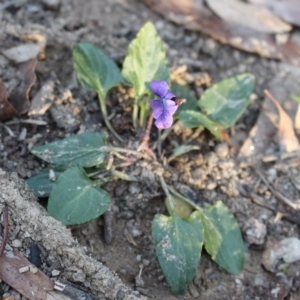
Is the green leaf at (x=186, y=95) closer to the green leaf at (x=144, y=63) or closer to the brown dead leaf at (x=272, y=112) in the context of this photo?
the green leaf at (x=144, y=63)

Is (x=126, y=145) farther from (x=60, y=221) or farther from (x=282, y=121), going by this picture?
(x=282, y=121)

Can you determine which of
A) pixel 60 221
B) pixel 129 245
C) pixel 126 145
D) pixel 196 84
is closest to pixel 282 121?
pixel 196 84

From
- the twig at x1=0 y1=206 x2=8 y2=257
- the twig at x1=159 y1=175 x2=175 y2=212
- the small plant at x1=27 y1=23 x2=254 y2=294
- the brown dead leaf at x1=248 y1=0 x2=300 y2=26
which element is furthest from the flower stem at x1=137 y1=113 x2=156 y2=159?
the brown dead leaf at x1=248 y1=0 x2=300 y2=26

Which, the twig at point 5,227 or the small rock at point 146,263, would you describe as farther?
the small rock at point 146,263

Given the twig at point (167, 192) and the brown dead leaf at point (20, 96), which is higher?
the brown dead leaf at point (20, 96)

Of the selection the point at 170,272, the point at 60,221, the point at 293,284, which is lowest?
the point at 293,284

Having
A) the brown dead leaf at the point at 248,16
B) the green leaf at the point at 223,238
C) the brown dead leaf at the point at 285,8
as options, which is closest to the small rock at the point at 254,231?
the green leaf at the point at 223,238

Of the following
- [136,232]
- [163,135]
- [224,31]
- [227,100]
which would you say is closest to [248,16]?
[224,31]

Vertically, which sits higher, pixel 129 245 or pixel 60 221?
pixel 60 221
